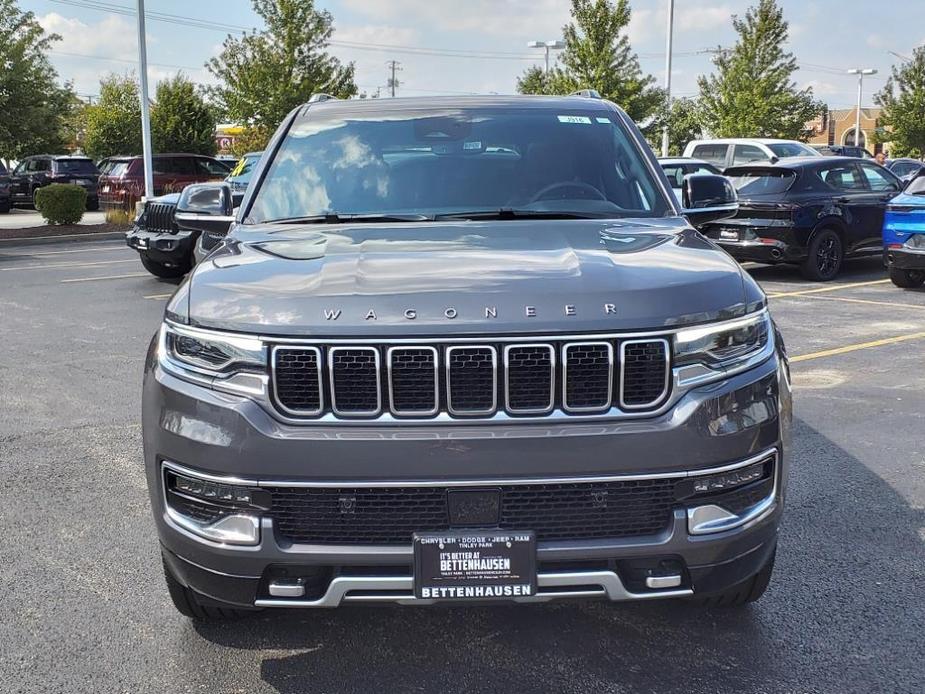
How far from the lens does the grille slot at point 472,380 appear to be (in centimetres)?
265

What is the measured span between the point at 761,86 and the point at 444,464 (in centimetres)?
3303

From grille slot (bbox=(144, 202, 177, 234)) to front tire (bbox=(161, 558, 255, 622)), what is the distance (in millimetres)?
10384

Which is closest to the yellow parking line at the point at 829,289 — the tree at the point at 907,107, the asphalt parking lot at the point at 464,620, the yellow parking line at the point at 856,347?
the yellow parking line at the point at 856,347

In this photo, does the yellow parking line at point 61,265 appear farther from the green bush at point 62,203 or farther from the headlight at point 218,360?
the headlight at point 218,360

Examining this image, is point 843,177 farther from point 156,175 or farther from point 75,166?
point 75,166

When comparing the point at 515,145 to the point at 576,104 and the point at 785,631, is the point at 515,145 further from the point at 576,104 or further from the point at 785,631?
the point at 785,631

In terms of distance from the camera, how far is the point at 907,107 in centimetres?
4550

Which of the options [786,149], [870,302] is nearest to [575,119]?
[870,302]

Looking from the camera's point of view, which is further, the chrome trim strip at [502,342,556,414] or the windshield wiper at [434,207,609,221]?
the windshield wiper at [434,207,609,221]

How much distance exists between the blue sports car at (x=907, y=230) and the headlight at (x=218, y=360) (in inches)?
431

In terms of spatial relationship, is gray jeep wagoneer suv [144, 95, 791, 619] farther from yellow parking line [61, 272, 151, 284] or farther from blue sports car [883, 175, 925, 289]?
yellow parking line [61, 272, 151, 284]

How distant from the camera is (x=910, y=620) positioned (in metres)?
3.46

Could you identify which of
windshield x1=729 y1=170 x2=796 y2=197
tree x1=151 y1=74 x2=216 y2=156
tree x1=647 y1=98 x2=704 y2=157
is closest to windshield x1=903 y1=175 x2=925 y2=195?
windshield x1=729 y1=170 x2=796 y2=197

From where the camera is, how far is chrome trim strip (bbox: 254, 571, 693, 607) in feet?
8.76
